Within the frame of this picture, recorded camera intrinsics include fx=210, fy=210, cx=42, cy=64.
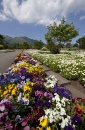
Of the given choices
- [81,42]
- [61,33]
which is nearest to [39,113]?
[61,33]

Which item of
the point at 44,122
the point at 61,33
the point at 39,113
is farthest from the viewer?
the point at 61,33

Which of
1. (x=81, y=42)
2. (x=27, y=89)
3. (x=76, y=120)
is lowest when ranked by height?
(x=81, y=42)

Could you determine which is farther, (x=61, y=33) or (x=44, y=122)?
(x=61, y=33)

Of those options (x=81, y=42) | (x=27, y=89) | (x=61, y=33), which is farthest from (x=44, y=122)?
(x=81, y=42)

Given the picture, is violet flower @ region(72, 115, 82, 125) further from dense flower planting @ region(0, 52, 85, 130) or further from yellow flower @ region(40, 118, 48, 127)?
yellow flower @ region(40, 118, 48, 127)

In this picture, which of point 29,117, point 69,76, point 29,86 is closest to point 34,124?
point 29,117

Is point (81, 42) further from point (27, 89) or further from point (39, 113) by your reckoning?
point (39, 113)

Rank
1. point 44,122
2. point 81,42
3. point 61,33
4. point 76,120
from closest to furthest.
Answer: point 44,122
point 76,120
point 61,33
point 81,42

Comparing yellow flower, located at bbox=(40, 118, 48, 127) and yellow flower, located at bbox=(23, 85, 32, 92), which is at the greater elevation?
yellow flower, located at bbox=(23, 85, 32, 92)

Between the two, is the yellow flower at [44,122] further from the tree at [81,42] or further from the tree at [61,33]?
the tree at [81,42]

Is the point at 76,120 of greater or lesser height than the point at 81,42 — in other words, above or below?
above

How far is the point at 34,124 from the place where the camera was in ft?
10.9

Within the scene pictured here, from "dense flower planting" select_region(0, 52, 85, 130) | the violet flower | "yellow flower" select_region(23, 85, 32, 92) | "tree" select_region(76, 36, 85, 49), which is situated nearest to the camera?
"dense flower planting" select_region(0, 52, 85, 130)

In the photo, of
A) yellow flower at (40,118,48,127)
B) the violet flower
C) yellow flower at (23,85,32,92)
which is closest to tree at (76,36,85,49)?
yellow flower at (23,85,32,92)
